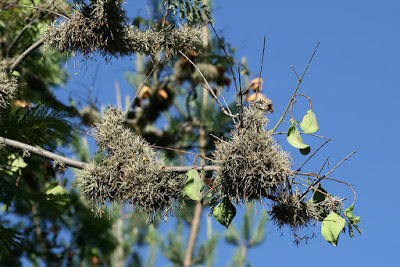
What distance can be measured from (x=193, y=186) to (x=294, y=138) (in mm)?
431

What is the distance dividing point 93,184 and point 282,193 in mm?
745

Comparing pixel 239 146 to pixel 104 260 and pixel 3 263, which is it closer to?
pixel 3 263

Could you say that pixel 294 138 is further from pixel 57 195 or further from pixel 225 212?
pixel 57 195

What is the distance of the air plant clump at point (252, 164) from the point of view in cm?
209

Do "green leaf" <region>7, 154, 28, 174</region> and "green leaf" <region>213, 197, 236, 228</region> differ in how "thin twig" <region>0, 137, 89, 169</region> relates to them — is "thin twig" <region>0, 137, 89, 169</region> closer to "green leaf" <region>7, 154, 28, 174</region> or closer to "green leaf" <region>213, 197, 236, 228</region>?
"green leaf" <region>213, 197, 236, 228</region>

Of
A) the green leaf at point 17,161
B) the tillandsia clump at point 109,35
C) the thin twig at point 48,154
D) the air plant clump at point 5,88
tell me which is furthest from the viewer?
the green leaf at point 17,161

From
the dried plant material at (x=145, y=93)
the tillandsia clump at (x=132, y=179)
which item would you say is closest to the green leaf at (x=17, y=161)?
the tillandsia clump at (x=132, y=179)

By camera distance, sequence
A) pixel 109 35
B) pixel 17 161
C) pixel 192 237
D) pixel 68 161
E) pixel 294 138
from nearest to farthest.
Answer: pixel 294 138 < pixel 68 161 < pixel 109 35 < pixel 17 161 < pixel 192 237

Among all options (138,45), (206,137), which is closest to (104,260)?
(206,137)

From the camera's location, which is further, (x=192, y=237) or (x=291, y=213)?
(x=192, y=237)

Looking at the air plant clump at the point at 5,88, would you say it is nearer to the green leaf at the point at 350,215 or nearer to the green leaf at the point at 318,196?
the green leaf at the point at 318,196

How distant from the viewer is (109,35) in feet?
8.87

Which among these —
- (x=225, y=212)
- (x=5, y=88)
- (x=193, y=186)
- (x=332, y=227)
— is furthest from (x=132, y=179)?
(x=5, y=88)

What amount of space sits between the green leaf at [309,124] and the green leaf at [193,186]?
1.51 feet
